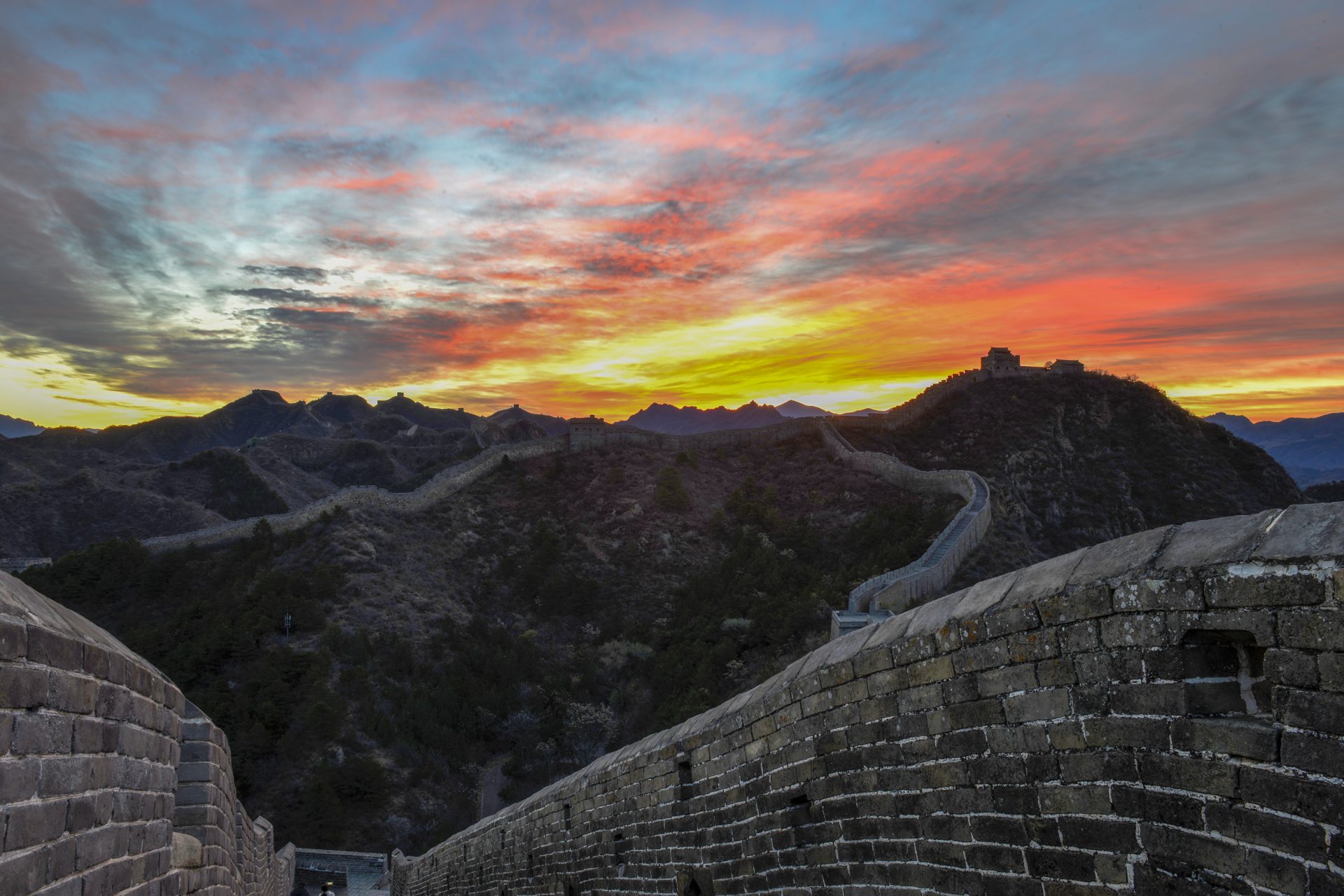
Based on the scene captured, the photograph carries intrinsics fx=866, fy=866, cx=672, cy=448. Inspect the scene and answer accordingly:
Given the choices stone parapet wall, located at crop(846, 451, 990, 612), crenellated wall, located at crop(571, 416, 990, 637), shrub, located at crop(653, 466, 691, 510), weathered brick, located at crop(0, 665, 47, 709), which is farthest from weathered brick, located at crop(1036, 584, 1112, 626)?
shrub, located at crop(653, 466, 691, 510)

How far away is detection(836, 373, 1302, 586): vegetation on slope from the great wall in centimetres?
3314

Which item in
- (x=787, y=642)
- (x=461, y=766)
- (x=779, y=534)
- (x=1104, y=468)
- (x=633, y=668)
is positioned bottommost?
(x=461, y=766)

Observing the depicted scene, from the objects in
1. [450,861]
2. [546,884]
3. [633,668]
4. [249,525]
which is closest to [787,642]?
[633,668]

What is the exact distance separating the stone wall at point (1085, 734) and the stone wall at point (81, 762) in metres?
3.54

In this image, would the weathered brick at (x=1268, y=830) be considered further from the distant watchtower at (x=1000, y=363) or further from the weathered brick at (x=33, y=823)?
the distant watchtower at (x=1000, y=363)

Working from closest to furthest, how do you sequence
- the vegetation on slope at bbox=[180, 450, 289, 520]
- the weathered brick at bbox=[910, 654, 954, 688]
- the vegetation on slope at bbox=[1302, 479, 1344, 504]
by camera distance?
the weathered brick at bbox=[910, 654, 954, 688]
the vegetation on slope at bbox=[1302, 479, 1344, 504]
the vegetation on slope at bbox=[180, 450, 289, 520]

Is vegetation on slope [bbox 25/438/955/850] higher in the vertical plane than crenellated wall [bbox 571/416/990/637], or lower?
lower

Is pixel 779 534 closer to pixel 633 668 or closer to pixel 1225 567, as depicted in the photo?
pixel 633 668

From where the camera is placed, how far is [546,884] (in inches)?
394

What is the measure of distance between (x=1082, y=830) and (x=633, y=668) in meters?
31.8

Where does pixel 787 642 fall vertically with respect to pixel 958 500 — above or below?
below

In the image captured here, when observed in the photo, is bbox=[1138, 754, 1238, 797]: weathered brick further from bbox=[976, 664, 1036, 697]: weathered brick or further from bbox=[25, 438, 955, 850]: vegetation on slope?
bbox=[25, 438, 955, 850]: vegetation on slope

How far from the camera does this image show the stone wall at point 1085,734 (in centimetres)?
267

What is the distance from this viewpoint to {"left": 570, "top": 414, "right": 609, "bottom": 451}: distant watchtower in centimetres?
5578
